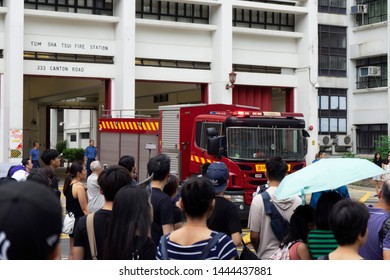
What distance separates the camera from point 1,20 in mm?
27625

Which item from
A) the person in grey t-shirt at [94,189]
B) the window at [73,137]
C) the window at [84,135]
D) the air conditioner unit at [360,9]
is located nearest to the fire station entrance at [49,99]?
the window at [84,135]

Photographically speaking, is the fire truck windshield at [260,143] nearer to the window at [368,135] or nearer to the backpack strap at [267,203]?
the backpack strap at [267,203]

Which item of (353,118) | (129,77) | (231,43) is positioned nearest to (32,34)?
(129,77)

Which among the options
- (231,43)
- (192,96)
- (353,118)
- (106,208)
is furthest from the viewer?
(353,118)

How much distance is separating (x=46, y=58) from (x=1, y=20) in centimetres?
241

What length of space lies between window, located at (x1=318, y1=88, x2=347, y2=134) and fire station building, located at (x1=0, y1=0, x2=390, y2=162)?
0.07m

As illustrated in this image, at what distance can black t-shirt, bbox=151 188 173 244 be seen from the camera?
6.12 meters

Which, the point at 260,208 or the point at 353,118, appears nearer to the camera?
the point at 260,208

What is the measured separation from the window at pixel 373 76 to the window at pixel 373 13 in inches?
92.0

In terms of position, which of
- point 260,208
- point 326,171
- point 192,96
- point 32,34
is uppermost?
point 32,34

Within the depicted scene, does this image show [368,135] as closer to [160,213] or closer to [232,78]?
[232,78]

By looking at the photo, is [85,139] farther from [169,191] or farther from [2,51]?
[169,191]

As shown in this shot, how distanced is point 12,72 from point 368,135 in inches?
905

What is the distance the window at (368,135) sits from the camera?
130 ft
